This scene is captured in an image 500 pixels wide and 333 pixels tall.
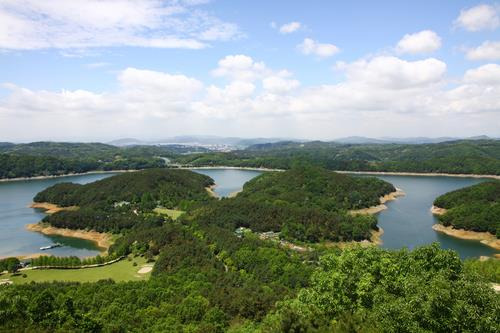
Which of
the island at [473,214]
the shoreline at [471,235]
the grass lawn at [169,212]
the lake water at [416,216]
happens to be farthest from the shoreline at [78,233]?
the island at [473,214]

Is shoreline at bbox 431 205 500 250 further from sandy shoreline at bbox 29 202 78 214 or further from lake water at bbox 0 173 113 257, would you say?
sandy shoreline at bbox 29 202 78 214

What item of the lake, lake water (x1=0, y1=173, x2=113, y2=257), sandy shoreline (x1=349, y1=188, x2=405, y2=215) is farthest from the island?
lake water (x1=0, y1=173, x2=113, y2=257)

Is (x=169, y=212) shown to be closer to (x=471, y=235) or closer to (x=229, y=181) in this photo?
(x=471, y=235)

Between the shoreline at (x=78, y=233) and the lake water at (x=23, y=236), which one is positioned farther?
the shoreline at (x=78, y=233)

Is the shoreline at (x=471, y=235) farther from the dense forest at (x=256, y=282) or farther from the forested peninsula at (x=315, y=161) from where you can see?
the forested peninsula at (x=315, y=161)

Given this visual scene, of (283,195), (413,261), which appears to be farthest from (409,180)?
(413,261)

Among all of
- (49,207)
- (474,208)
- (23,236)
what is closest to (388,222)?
(474,208)
